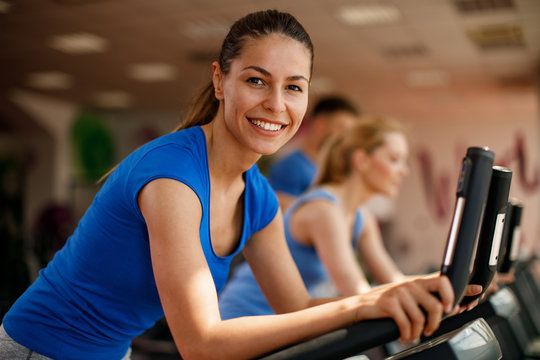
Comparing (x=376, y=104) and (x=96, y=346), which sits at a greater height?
(x=376, y=104)

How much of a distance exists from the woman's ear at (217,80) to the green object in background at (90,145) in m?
10.9

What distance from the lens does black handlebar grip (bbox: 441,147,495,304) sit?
59 centimetres

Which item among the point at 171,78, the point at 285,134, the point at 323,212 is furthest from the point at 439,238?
the point at 285,134

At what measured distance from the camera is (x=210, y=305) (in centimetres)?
73

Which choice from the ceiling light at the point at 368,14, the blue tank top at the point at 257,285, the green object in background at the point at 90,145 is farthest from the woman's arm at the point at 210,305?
the green object in background at the point at 90,145

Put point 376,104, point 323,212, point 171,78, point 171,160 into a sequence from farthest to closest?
point 376,104, point 171,78, point 323,212, point 171,160

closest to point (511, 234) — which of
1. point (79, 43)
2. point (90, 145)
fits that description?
point (79, 43)

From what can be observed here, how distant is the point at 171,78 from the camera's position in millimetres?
8422

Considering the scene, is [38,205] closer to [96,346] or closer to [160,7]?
[160,7]

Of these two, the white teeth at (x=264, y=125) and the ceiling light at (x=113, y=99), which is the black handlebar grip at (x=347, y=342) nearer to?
the white teeth at (x=264, y=125)

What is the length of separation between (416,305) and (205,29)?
5.81 meters

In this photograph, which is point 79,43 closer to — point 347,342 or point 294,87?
point 294,87

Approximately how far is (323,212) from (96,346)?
2.80ft

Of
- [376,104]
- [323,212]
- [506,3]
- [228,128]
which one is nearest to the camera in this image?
[228,128]
